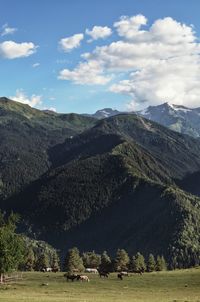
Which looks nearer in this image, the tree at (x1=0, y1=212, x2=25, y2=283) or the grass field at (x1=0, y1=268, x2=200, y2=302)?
the grass field at (x1=0, y1=268, x2=200, y2=302)

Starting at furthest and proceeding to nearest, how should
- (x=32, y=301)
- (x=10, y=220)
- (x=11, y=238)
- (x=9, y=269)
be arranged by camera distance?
(x=10, y=220) < (x=11, y=238) < (x=9, y=269) < (x=32, y=301)

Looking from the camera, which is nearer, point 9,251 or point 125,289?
point 125,289

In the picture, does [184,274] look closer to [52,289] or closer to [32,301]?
[52,289]

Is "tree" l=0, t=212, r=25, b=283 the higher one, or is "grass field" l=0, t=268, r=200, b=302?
→ "tree" l=0, t=212, r=25, b=283

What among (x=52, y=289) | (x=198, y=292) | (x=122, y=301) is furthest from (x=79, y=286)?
(x=122, y=301)

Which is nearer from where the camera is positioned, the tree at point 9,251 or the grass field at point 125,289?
the grass field at point 125,289

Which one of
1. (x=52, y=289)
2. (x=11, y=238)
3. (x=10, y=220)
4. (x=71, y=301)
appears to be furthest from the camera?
(x=10, y=220)

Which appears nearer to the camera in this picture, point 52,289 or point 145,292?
point 145,292

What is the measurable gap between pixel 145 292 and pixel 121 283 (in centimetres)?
1859

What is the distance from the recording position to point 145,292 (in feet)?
284

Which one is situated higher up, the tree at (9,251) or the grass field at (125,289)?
the tree at (9,251)

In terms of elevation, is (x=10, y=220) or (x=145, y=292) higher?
(x=10, y=220)

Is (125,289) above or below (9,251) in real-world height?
below

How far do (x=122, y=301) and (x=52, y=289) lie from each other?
27.5m
